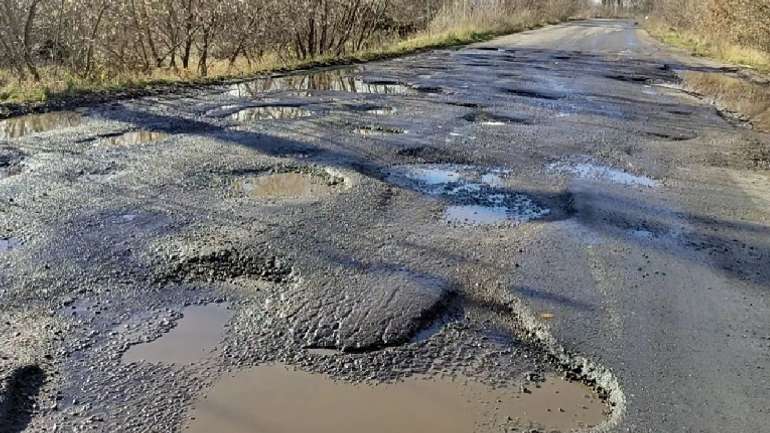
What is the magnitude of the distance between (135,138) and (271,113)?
7.32 ft

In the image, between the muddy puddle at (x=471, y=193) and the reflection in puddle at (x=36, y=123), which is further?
the reflection in puddle at (x=36, y=123)

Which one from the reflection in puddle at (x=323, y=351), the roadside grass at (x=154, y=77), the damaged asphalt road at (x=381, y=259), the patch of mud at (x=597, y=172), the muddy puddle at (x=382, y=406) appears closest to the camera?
the muddy puddle at (x=382, y=406)

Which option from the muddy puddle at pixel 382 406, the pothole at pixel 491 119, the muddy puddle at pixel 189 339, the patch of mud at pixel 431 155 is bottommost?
the muddy puddle at pixel 382 406

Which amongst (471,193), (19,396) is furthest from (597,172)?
(19,396)

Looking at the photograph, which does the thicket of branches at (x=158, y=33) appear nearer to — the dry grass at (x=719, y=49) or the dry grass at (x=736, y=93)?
the dry grass at (x=736, y=93)

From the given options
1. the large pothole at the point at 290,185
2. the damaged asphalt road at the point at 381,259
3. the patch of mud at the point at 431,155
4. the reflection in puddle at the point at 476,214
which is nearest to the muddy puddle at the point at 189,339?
the damaged asphalt road at the point at 381,259

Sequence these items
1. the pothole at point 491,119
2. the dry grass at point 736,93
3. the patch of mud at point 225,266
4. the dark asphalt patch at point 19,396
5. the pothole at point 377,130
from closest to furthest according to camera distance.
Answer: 1. the dark asphalt patch at point 19,396
2. the patch of mud at point 225,266
3. the pothole at point 377,130
4. the pothole at point 491,119
5. the dry grass at point 736,93

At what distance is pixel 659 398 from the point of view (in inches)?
119

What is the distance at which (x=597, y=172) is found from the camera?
6.80 m

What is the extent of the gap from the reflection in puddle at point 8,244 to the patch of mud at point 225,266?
3.75ft

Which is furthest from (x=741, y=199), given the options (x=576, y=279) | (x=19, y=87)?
(x=19, y=87)

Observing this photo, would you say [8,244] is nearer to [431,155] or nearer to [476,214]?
[476,214]

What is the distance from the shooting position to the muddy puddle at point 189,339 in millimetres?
3242

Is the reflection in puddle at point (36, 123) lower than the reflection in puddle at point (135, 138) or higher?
higher
